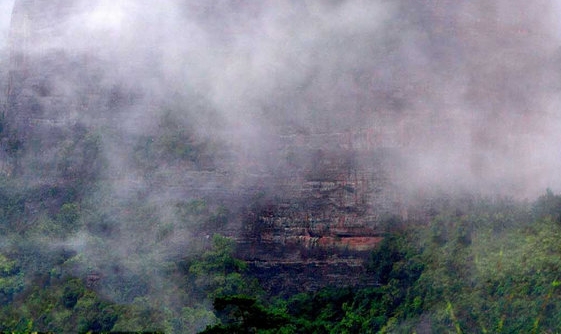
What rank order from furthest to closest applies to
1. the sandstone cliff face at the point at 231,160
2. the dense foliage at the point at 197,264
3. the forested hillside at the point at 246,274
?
the sandstone cliff face at the point at 231,160, the dense foliage at the point at 197,264, the forested hillside at the point at 246,274

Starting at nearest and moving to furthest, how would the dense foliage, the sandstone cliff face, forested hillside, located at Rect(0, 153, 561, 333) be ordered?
forested hillside, located at Rect(0, 153, 561, 333)
the dense foliage
the sandstone cliff face

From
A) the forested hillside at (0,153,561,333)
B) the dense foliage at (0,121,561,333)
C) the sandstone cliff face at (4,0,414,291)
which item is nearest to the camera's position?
the forested hillside at (0,153,561,333)

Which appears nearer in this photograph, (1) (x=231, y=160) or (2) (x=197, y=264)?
(2) (x=197, y=264)

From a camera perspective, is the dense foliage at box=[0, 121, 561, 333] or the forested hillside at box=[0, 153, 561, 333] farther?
the dense foliage at box=[0, 121, 561, 333]

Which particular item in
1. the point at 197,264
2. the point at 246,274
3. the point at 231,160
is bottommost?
the point at 246,274

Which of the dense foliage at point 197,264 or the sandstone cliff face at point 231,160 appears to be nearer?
the dense foliage at point 197,264

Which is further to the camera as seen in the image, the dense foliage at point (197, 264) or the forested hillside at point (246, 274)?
the dense foliage at point (197, 264)

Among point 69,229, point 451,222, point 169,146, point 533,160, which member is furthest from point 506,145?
point 69,229

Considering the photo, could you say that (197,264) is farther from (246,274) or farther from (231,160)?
(231,160)

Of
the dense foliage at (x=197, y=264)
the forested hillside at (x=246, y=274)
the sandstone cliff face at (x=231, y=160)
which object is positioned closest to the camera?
the forested hillside at (x=246, y=274)

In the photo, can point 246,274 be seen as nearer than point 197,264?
No

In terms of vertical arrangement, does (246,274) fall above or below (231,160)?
below

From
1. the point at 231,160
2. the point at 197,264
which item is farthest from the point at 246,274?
the point at 231,160
